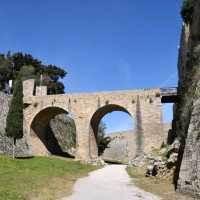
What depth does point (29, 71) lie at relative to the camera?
5575 centimetres

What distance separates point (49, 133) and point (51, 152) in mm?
2414

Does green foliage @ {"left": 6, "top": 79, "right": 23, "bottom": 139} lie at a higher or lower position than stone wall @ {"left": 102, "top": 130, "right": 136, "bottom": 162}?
higher

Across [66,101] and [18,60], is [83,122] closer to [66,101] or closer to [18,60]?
[66,101]

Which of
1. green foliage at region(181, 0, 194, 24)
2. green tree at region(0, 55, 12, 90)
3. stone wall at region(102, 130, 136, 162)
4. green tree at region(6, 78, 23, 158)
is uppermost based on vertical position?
green tree at region(0, 55, 12, 90)

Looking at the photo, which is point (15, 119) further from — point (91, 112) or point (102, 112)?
point (102, 112)

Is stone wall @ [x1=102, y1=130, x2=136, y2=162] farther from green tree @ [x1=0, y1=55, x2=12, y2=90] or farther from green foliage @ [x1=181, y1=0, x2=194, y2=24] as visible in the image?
green foliage @ [x1=181, y1=0, x2=194, y2=24]

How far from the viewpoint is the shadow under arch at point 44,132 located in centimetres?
3703


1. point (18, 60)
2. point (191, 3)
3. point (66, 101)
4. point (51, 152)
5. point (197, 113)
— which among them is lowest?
point (51, 152)

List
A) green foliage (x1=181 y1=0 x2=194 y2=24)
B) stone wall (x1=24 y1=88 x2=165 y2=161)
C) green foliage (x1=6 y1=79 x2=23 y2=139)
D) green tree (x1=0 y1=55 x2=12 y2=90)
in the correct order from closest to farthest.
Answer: green foliage (x1=181 y1=0 x2=194 y2=24) < green foliage (x1=6 y1=79 x2=23 y2=139) < stone wall (x1=24 y1=88 x2=165 y2=161) < green tree (x1=0 y1=55 x2=12 y2=90)

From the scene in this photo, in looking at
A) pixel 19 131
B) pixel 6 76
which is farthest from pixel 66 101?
pixel 6 76

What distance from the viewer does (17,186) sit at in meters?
12.3

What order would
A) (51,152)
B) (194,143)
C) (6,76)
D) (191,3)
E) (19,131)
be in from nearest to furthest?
(194,143) < (191,3) < (19,131) < (51,152) < (6,76)

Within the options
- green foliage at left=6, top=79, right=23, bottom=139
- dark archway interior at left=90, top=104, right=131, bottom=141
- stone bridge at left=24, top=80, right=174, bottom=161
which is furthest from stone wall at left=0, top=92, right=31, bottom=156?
dark archway interior at left=90, top=104, right=131, bottom=141

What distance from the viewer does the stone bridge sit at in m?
33.4
